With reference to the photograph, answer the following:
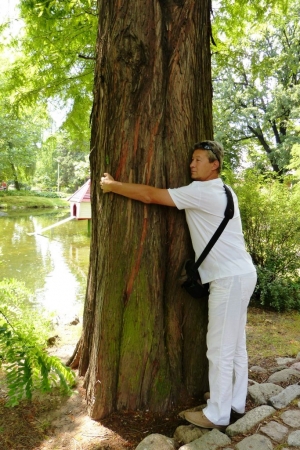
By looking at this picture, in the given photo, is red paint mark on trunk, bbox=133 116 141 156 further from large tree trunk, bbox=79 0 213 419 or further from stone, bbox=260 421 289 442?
stone, bbox=260 421 289 442

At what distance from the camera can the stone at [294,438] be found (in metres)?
2.37

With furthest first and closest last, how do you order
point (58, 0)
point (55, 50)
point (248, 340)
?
point (55, 50)
point (58, 0)
point (248, 340)

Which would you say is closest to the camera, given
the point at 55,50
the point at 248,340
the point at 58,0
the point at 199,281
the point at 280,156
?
the point at 199,281

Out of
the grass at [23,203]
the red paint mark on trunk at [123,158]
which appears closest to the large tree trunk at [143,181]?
the red paint mark on trunk at [123,158]

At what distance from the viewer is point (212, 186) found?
2.78 meters

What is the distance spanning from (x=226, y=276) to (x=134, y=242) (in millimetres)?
750

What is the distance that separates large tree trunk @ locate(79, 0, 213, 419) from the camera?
112 inches

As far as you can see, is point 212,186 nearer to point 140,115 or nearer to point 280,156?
point 140,115

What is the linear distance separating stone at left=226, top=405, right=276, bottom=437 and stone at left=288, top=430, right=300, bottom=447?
0.26 meters

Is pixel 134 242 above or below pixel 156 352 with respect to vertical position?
above

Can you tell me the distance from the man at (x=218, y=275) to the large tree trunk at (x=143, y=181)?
0.23m

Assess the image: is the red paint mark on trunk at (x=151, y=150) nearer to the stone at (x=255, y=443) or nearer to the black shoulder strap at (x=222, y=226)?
the black shoulder strap at (x=222, y=226)

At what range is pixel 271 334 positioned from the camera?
17.3 feet

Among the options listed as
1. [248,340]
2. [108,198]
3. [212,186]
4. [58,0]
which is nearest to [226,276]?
[212,186]
